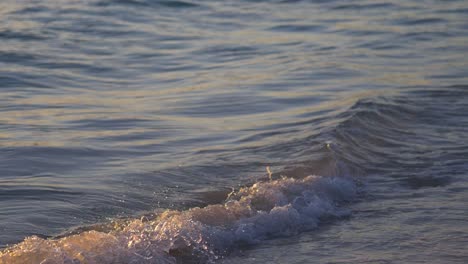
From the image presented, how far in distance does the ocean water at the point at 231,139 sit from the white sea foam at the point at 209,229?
1 cm

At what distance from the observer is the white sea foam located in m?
4.93

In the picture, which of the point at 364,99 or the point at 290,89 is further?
the point at 290,89

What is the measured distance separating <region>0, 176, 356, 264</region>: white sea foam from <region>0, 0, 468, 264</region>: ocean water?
1 centimetres

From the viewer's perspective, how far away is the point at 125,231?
533cm

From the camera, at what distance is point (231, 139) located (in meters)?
7.91

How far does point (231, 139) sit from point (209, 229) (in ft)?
8.02

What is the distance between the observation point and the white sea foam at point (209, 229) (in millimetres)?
4926

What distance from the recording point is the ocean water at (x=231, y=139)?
17.8 ft

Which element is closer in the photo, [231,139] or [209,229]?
[209,229]

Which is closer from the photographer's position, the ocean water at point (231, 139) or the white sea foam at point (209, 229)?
→ the white sea foam at point (209, 229)

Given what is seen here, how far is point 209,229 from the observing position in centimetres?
552

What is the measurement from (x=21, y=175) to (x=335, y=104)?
3371 millimetres

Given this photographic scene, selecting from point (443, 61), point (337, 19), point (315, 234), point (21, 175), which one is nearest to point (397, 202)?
point (315, 234)

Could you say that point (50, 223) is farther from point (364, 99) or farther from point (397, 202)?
point (364, 99)
